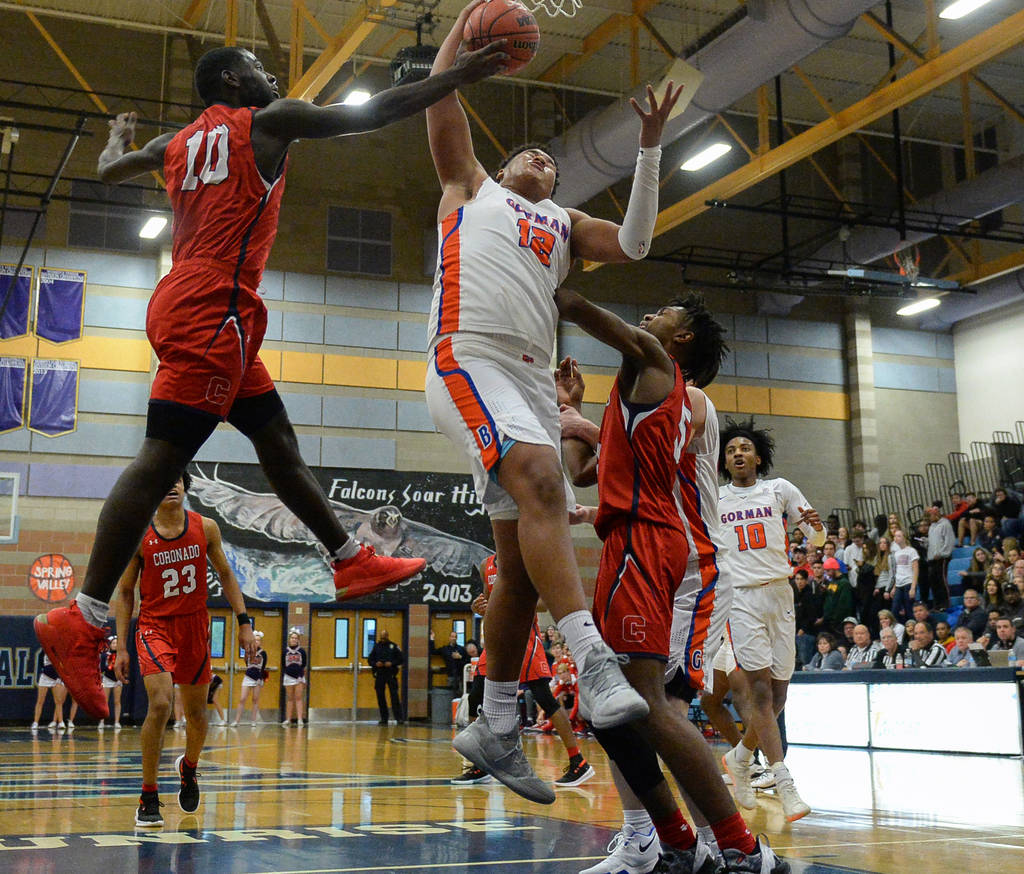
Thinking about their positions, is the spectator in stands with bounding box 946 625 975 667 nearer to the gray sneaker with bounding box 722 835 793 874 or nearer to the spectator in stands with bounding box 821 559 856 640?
the spectator in stands with bounding box 821 559 856 640

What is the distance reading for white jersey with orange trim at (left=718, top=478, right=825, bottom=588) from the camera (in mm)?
7605

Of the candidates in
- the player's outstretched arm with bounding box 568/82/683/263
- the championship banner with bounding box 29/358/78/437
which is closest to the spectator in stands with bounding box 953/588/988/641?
the player's outstretched arm with bounding box 568/82/683/263

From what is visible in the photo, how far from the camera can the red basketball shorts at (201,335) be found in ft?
12.1

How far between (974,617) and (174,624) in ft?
36.3

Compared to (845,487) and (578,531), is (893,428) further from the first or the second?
(578,531)

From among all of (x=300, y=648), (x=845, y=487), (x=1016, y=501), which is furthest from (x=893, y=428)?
(x=300, y=648)

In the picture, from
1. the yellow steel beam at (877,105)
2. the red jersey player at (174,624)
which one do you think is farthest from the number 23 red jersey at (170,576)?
the yellow steel beam at (877,105)

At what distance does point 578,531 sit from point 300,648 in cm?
620

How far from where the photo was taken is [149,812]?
6.07m

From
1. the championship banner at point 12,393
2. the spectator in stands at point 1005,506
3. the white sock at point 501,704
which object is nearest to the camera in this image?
the white sock at point 501,704

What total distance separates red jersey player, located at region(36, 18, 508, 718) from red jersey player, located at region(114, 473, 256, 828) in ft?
8.38

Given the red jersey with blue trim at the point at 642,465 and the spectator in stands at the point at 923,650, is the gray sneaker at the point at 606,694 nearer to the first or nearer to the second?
the red jersey with blue trim at the point at 642,465

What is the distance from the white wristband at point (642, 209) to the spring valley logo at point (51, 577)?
19591mm

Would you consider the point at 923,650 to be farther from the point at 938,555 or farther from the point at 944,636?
the point at 938,555
